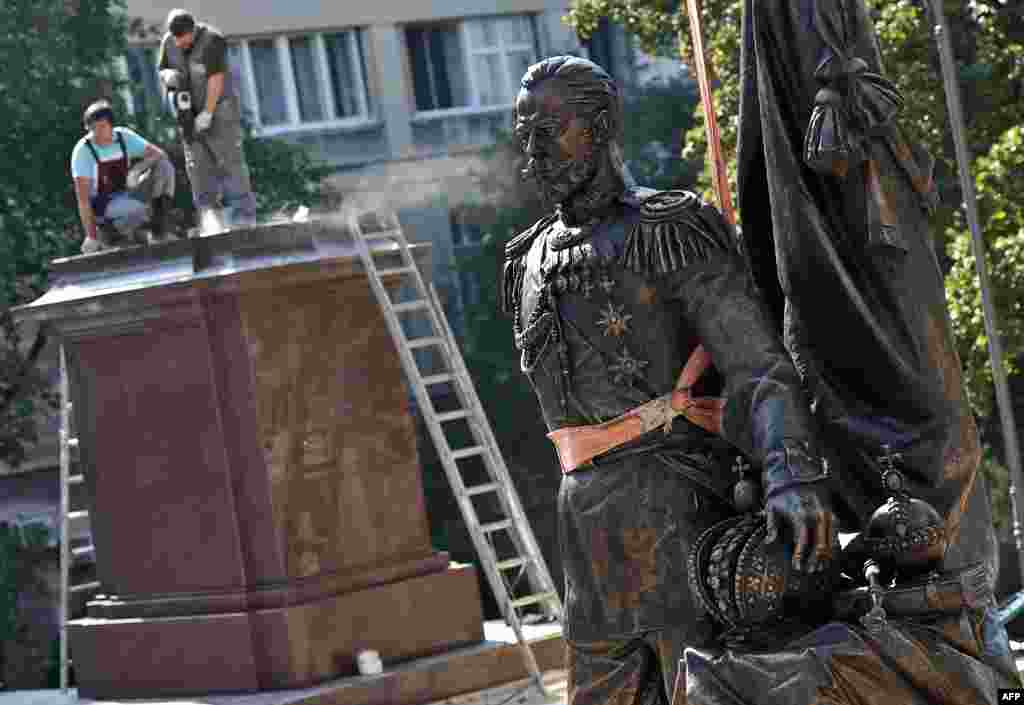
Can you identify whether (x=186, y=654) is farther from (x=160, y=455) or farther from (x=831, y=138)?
(x=831, y=138)

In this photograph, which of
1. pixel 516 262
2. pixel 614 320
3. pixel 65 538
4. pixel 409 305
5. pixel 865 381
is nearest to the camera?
pixel 865 381

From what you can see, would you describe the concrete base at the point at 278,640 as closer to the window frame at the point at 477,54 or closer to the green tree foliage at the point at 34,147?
the green tree foliage at the point at 34,147

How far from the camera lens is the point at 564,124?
4.55m

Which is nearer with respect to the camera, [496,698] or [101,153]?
[496,698]

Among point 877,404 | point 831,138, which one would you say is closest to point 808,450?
point 877,404

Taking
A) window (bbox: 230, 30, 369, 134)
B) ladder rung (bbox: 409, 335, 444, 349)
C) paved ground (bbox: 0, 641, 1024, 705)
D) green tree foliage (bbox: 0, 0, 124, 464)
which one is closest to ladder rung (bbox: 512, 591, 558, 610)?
paved ground (bbox: 0, 641, 1024, 705)

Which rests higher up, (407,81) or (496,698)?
(407,81)

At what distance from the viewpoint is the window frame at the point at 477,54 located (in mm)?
33219

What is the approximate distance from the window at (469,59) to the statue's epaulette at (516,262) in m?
28.6

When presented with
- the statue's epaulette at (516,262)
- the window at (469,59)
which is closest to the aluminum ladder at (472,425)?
the statue's epaulette at (516,262)

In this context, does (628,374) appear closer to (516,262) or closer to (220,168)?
(516,262)

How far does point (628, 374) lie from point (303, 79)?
2817 centimetres

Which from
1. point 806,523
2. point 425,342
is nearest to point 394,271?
point 425,342

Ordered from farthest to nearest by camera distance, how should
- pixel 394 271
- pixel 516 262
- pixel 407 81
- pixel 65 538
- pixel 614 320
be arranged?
pixel 407 81
pixel 65 538
pixel 394 271
pixel 516 262
pixel 614 320
